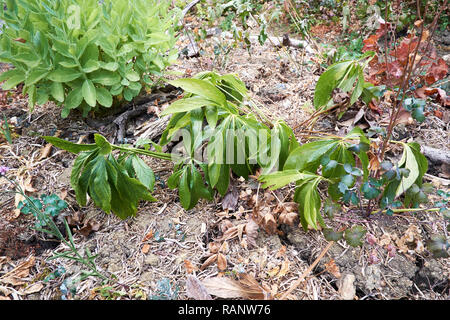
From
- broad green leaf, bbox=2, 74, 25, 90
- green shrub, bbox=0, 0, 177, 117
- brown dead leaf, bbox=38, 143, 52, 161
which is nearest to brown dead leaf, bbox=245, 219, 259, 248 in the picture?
green shrub, bbox=0, 0, 177, 117

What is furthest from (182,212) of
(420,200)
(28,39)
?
(28,39)

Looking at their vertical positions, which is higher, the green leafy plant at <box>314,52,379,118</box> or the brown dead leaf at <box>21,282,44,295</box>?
the green leafy plant at <box>314,52,379,118</box>

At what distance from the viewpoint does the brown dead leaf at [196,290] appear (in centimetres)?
116

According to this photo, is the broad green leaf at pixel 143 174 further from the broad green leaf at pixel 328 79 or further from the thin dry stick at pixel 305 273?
the broad green leaf at pixel 328 79

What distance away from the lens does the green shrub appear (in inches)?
60.2

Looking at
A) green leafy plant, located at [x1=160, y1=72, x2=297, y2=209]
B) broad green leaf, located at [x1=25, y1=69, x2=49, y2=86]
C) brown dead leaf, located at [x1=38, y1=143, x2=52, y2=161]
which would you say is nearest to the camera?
green leafy plant, located at [x1=160, y1=72, x2=297, y2=209]

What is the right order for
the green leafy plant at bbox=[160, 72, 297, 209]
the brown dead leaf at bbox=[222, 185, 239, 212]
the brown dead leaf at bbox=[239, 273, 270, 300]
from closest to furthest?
the brown dead leaf at bbox=[239, 273, 270, 300]
the green leafy plant at bbox=[160, 72, 297, 209]
the brown dead leaf at bbox=[222, 185, 239, 212]

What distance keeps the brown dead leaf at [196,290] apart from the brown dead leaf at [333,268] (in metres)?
0.45

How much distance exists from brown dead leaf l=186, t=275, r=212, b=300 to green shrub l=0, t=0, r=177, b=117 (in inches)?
39.5

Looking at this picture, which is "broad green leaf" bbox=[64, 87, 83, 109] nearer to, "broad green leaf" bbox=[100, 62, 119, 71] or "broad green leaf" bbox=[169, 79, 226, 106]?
"broad green leaf" bbox=[100, 62, 119, 71]

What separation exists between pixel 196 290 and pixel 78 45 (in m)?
1.26

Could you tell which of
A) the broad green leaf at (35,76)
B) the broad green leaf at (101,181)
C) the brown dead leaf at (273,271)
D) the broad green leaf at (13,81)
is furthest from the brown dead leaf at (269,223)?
the broad green leaf at (13,81)

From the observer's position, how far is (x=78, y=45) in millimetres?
1594

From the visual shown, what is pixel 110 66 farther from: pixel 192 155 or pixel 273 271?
pixel 273 271
